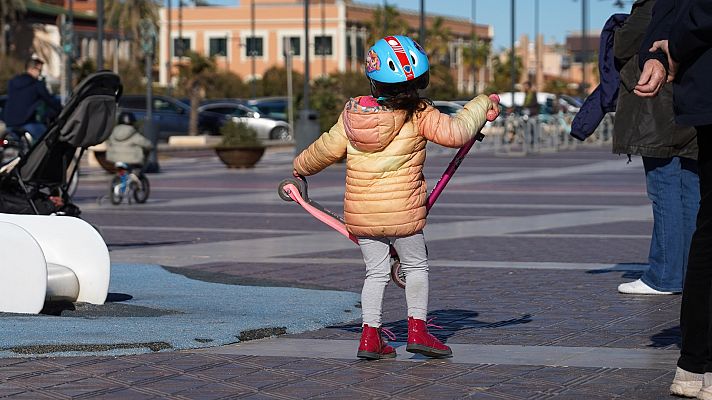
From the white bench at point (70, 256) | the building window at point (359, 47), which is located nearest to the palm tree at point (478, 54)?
the building window at point (359, 47)

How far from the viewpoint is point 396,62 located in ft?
23.6

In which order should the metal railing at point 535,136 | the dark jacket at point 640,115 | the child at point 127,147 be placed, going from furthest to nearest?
the metal railing at point 535,136
the child at point 127,147
the dark jacket at point 640,115

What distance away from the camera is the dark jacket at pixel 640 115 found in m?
9.69

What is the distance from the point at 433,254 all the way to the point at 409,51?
19.6ft

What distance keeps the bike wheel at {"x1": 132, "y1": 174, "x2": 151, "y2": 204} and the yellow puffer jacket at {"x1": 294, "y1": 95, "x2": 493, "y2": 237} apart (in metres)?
13.4

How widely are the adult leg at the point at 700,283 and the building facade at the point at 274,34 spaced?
346 feet

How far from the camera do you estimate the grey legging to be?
7395mm

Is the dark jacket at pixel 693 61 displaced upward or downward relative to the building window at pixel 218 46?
downward

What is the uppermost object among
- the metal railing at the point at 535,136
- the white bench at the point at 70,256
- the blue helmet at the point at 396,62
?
the blue helmet at the point at 396,62

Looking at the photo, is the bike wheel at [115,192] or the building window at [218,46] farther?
the building window at [218,46]

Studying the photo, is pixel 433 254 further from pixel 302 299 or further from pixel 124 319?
pixel 124 319

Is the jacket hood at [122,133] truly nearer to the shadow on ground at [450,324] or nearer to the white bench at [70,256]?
the white bench at [70,256]

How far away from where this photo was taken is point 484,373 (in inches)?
273

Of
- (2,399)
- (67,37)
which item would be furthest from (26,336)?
(67,37)
